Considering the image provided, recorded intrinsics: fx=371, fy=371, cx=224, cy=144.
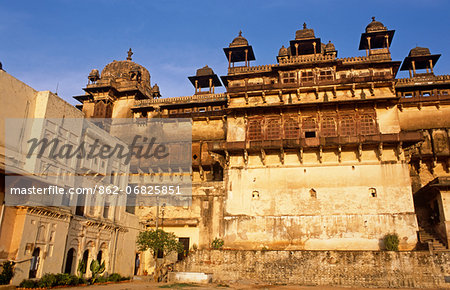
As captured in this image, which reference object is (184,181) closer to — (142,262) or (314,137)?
(142,262)

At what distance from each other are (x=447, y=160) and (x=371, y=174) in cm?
758

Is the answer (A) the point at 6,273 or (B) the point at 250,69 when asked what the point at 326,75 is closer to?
(B) the point at 250,69

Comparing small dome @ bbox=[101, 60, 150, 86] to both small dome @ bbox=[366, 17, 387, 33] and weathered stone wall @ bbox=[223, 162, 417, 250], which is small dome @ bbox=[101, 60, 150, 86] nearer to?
weathered stone wall @ bbox=[223, 162, 417, 250]

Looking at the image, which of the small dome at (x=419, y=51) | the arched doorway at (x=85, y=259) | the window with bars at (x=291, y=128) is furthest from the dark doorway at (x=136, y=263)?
the small dome at (x=419, y=51)

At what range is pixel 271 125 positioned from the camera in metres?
27.3

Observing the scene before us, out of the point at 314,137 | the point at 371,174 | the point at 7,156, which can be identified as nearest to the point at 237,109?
the point at 314,137

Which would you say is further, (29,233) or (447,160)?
(447,160)

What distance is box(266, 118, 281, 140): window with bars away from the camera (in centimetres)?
2696

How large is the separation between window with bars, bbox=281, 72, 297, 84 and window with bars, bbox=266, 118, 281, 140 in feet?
11.9

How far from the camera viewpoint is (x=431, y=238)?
22.8 metres

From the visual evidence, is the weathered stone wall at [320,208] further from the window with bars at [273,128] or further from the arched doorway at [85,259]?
the arched doorway at [85,259]

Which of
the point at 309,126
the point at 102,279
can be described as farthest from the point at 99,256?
the point at 309,126

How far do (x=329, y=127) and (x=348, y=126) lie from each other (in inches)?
50.9

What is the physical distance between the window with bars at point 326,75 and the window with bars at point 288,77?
6.44 ft
